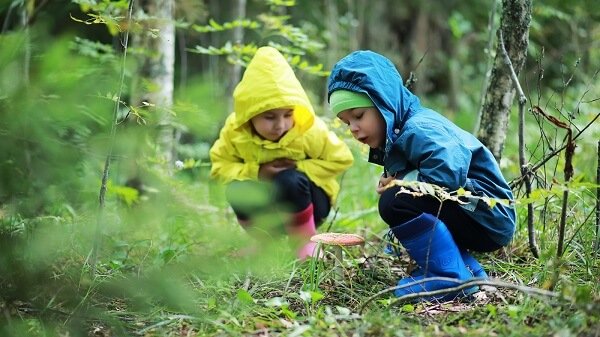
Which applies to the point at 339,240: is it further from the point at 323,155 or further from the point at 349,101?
the point at 323,155

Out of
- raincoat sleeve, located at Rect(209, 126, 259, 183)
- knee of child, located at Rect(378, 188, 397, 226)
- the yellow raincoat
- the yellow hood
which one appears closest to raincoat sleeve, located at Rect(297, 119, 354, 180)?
the yellow raincoat

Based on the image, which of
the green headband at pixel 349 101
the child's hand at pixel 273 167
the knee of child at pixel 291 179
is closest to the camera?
the green headband at pixel 349 101

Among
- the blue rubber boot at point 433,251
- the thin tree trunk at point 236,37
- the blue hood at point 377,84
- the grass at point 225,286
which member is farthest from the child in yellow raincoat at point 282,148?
the thin tree trunk at point 236,37

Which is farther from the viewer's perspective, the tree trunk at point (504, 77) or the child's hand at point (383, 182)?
the tree trunk at point (504, 77)

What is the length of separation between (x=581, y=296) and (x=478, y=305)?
64 cm

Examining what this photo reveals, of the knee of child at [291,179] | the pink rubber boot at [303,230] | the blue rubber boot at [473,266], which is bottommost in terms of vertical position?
the pink rubber boot at [303,230]

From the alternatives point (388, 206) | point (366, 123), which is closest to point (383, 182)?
point (388, 206)

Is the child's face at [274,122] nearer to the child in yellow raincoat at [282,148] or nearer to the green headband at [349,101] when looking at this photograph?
the child in yellow raincoat at [282,148]

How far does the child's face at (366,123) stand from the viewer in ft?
9.73

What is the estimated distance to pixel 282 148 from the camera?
144 inches

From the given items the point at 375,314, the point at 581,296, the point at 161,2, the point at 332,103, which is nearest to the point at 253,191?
the point at 375,314

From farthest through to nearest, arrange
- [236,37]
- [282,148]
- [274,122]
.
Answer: [236,37], [282,148], [274,122]

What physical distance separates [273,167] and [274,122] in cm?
29

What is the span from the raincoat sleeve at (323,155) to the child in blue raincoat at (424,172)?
0.65 m
